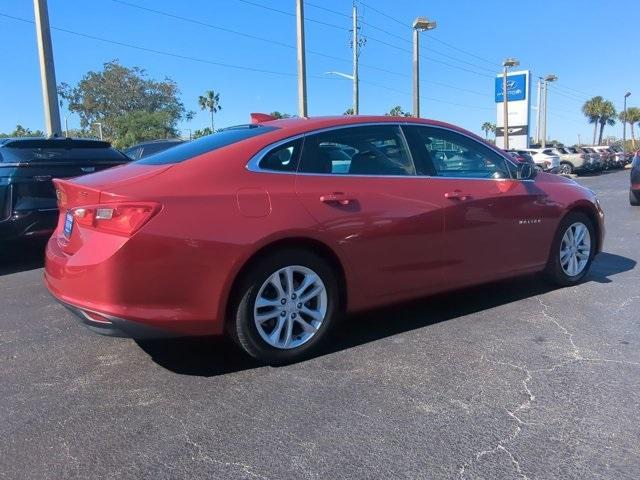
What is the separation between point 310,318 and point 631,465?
1969mm

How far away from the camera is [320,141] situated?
3963 millimetres

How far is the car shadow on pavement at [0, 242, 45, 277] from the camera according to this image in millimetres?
6720

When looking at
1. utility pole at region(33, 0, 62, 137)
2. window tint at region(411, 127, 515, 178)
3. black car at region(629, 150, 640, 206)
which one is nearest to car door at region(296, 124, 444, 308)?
window tint at region(411, 127, 515, 178)

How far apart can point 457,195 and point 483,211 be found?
1.04ft

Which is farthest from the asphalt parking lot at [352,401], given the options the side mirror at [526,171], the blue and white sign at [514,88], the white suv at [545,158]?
the blue and white sign at [514,88]

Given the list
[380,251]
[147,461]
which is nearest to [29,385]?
[147,461]

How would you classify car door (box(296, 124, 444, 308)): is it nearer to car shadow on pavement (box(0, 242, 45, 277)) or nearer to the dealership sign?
car shadow on pavement (box(0, 242, 45, 277))

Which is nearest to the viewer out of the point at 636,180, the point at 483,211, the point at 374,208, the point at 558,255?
the point at 374,208

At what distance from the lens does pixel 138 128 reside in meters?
54.9

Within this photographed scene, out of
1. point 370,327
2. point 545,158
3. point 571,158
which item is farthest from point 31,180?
point 571,158

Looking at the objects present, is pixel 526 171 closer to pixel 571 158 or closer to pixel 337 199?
pixel 337 199

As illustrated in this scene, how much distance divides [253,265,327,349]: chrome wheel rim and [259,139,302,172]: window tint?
65cm

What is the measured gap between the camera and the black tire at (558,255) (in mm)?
5277

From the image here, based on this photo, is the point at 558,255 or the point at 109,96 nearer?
the point at 558,255
